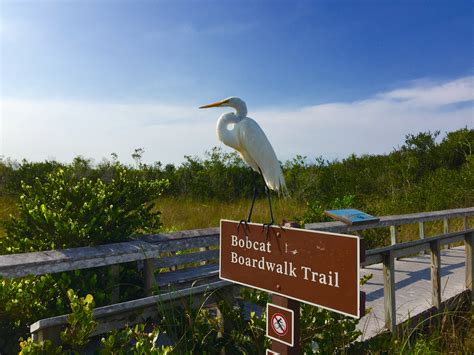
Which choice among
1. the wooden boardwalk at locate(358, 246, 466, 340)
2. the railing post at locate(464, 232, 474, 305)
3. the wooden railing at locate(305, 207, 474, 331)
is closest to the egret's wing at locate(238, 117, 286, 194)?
the wooden railing at locate(305, 207, 474, 331)

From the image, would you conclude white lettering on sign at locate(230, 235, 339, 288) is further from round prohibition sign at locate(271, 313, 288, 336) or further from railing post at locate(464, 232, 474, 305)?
railing post at locate(464, 232, 474, 305)

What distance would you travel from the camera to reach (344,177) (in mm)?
15680

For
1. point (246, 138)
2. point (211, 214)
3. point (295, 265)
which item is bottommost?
point (211, 214)

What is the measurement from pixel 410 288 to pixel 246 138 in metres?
3.37

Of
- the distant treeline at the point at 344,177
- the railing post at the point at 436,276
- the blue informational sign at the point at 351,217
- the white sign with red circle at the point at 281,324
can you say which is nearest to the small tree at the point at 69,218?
the white sign with red circle at the point at 281,324

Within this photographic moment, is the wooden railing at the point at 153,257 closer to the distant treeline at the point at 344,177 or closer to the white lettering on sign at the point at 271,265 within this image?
the white lettering on sign at the point at 271,265

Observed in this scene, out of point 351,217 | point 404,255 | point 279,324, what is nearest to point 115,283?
point 279,324

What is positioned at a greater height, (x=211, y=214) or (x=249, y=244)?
(x=249, y=244)

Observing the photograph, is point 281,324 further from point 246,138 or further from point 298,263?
point 246,138

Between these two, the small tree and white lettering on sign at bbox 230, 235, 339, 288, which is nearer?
white lettering on sign at bbox 230, 235, 339, 288

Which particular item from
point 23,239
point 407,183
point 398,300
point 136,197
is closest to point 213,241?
point 136,197

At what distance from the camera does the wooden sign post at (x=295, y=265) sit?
1.59 metres

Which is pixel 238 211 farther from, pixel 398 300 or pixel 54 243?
pixel 54 243

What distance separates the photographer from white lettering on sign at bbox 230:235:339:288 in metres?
1.67
